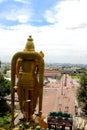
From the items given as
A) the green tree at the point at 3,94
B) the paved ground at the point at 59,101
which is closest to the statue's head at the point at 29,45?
the paved ground at the point at 59,101

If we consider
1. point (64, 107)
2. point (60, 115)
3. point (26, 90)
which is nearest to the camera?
point (26, 90)

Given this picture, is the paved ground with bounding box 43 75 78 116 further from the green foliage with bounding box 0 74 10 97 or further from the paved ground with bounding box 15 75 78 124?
the green foliage with bounding box 0 74 10 97

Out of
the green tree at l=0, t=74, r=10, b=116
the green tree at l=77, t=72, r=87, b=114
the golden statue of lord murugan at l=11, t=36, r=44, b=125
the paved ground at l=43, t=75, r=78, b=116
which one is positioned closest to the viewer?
the golden statue of lord murugan at l=11, t=36, r=44, b=125

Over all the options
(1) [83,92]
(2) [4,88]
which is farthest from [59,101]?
(2) [4,88]

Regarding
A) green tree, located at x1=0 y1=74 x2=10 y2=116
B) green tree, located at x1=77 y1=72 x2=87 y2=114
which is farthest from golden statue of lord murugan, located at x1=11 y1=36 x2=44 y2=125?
green tree, located at x1=77 y1=72 x2=87 y2=114

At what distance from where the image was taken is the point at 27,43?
35.8 ft

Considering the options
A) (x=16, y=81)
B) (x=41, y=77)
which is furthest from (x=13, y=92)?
(x=41, y=77)

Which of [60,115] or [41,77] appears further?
[60,115]

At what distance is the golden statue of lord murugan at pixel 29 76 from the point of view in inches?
423

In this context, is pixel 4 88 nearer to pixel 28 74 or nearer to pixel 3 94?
pixel 3 94

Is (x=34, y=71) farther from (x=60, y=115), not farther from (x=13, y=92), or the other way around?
(x=60, y=115)

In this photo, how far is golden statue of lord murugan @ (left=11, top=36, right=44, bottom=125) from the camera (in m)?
10.7

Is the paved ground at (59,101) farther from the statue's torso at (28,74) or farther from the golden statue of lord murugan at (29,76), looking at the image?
the statue's torso at (28,74)

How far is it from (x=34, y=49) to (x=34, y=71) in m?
0.69
